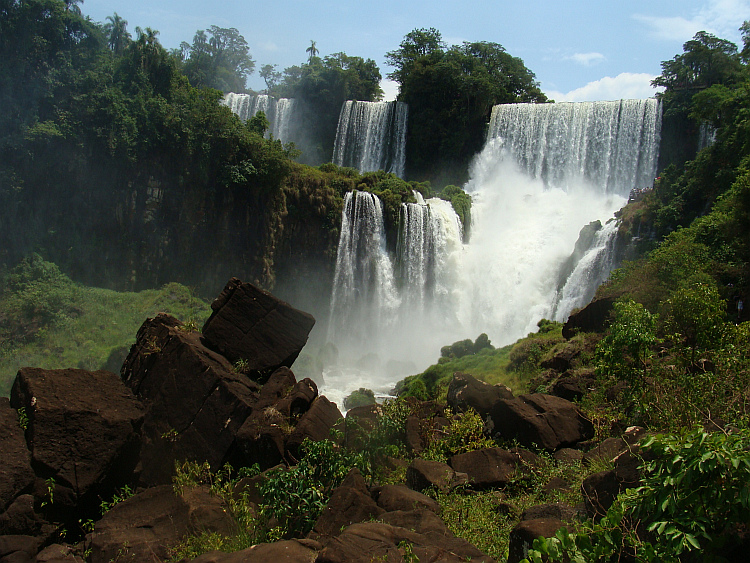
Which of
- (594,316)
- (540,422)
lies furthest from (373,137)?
(540,422)

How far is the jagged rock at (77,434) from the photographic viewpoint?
7.28m

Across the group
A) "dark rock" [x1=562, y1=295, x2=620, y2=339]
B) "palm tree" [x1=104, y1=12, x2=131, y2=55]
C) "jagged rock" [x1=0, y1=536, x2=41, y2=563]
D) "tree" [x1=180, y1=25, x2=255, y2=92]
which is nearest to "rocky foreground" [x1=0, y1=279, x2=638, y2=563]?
"jagged rock" [x1=0, y1=536, x2=41, y2=563]

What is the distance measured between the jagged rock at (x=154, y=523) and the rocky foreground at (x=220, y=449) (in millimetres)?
18

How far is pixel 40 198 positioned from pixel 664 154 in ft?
113

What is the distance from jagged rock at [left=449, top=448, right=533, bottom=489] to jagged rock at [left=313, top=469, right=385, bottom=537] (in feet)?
6.74

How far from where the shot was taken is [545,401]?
31.8 ft

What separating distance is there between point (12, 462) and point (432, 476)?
567cm

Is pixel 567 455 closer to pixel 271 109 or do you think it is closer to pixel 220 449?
pixel 220 449

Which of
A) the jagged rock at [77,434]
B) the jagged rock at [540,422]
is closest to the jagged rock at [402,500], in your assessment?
the jagged rock at [540,422]

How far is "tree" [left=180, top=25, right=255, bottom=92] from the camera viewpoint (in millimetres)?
50469

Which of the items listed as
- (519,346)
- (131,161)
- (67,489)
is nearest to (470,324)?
(519,346)

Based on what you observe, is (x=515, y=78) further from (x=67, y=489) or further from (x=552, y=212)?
(x=67, y=489)

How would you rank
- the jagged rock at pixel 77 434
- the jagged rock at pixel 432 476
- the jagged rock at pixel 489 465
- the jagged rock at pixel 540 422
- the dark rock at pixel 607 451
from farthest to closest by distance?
the jagged rock at pixel 540 422 → the jagged rock at pixel 489 465 → the jagged rock at pixel 432 476 → the jagged rock at pixel 77 434 → the dark rock at pixel 607 451

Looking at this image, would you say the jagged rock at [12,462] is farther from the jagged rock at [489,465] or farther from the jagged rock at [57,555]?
the jagged rock at [489,465]
